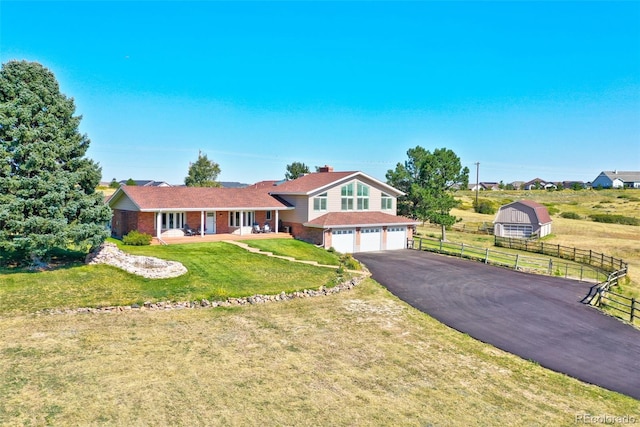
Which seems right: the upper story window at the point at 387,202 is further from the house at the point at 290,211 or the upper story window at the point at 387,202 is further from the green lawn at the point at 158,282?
the green lawn at the point at 158,282

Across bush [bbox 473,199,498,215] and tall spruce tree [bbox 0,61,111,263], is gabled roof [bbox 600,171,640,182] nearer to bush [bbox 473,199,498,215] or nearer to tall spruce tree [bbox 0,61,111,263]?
bush [bbox 473,199,498,215]

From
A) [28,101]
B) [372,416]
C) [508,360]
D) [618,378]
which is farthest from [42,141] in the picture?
[618,378]

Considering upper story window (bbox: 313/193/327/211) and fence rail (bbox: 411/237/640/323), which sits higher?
upper story window (bbox: 313/193/327/211)

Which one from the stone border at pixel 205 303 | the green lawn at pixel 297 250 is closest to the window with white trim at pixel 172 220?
the green lawn at pixel 297 250

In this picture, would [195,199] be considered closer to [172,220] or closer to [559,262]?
[172,220]

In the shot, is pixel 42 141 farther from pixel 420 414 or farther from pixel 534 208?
pixel 534 208

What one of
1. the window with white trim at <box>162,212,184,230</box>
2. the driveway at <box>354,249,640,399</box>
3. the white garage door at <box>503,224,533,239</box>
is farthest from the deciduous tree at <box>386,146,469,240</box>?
the window with white trim at <box>162,212,184,230</box>
